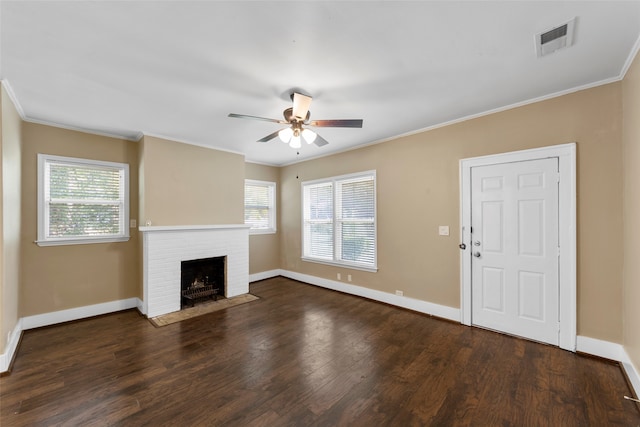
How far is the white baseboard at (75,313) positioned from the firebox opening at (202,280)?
2.39 ft

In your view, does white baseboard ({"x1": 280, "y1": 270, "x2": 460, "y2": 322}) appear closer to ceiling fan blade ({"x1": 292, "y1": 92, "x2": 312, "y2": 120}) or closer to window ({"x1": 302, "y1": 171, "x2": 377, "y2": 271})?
window ({"x1": 302, "y1": 171, "x2": 377, "y2": 271})

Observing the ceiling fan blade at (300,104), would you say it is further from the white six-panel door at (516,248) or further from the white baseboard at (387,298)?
the white baseboard at (387,298)

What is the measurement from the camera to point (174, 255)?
3926 mm

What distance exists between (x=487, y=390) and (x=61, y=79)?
4.55 metres

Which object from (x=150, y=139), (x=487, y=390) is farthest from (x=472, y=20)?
(x=150, y=139)

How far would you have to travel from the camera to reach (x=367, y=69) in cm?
221

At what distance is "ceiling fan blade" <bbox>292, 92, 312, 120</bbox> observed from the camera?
243 centimetres

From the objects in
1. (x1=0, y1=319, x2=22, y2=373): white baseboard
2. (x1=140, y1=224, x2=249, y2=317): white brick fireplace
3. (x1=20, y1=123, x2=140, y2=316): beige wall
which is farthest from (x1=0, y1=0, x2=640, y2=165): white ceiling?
(x1=0, y1=319, x2=22, y2=373): white baseboard

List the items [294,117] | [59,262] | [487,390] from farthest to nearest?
1. [59,262]
2. [294,117]
3. [487,390]

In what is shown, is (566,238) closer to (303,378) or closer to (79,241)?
(303,378)

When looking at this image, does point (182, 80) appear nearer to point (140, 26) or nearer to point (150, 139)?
point (140, 26)

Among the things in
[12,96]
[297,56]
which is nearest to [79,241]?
[12,96]

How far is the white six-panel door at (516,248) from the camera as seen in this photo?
2773 mm

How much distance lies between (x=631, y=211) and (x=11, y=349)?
19.2 ft
